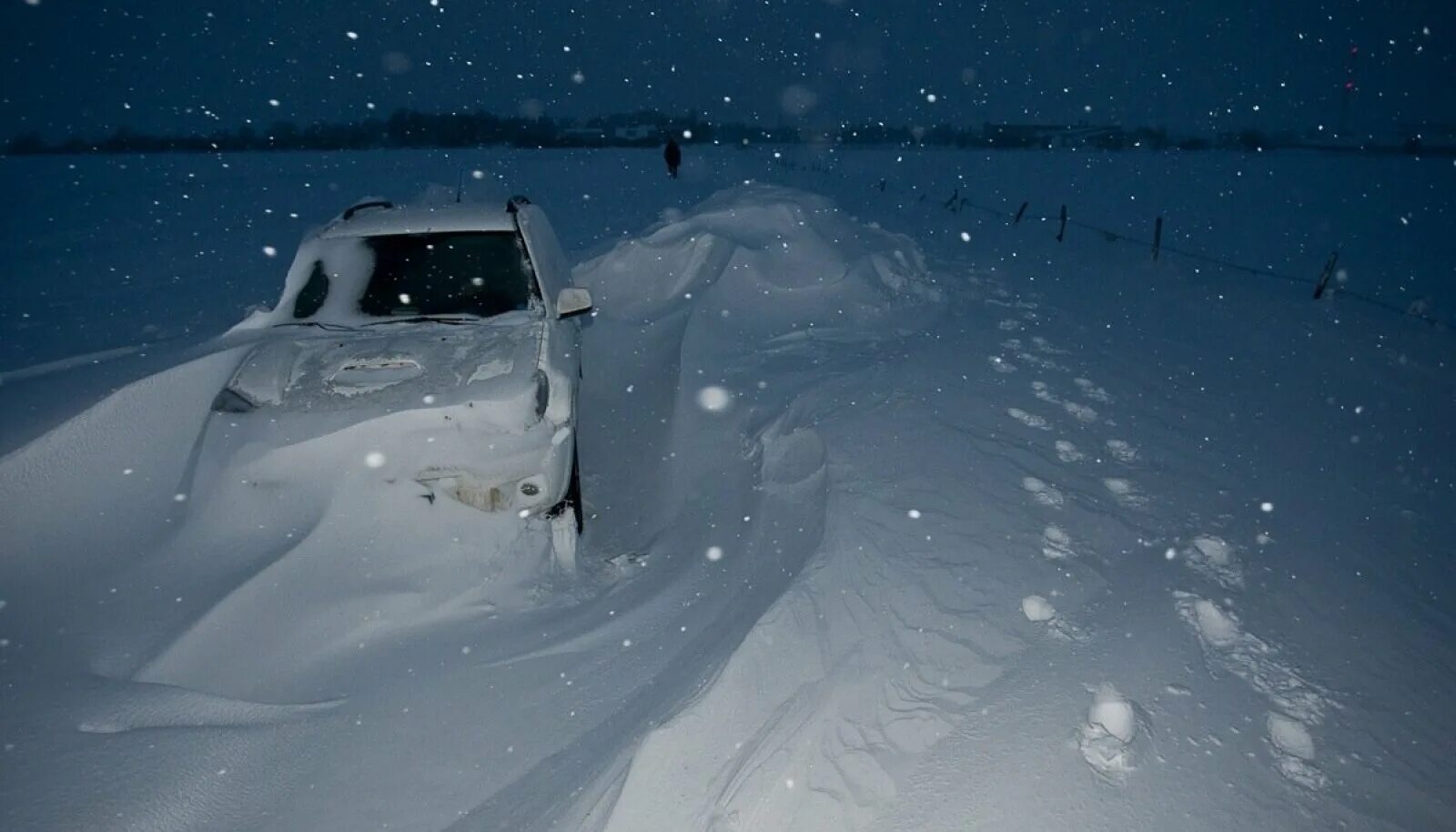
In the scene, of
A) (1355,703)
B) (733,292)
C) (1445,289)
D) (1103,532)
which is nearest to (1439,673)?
(1355,703)

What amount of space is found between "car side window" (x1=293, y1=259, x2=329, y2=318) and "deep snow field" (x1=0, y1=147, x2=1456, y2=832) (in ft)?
1.48

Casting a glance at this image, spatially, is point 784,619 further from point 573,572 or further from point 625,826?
point 573,572

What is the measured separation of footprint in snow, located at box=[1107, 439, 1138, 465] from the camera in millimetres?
4434

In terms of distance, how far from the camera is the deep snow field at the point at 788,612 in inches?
89.7

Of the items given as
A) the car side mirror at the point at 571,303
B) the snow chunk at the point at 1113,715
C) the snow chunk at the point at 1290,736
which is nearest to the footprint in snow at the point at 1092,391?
the snow chunk at the point at 1290,736

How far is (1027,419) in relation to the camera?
493 centimetres

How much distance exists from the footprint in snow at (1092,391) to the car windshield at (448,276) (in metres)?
4.11

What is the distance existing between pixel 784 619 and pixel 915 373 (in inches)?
133

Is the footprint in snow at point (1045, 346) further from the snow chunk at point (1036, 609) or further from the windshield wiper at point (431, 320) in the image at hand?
the windshield wiper at point (431, 320)

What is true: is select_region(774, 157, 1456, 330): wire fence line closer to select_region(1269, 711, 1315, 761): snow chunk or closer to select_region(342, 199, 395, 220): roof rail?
select_region(1269, 711, 1315, 761): snow chunk

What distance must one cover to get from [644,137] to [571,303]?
84957mm

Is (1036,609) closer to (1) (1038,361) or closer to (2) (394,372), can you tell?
(2) (394,372)

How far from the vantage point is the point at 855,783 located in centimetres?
218

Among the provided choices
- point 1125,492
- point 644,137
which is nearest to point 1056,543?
point 1125,492
